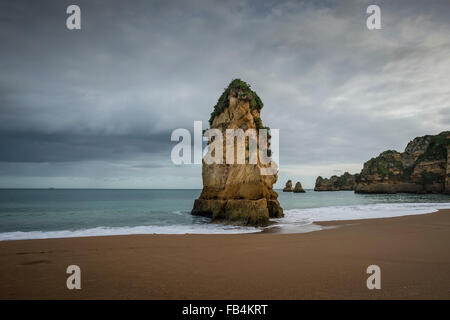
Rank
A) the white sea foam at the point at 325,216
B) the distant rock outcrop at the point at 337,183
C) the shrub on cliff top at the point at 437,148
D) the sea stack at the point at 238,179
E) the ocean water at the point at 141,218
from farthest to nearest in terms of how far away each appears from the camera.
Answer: the distant rock outcrop at the point at 337,183
the shrub on cliff top at the point at 437,148
the sea stack at the point at 238,179
the white sea foam at the point at 325,216
the ocean water at the point at 141,218

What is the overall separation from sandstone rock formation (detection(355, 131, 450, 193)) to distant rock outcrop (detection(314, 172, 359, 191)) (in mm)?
39252

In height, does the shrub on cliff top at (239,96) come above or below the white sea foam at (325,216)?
above

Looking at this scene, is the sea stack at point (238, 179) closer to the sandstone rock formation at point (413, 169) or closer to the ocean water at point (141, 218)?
the ocean water at point (141, 218)

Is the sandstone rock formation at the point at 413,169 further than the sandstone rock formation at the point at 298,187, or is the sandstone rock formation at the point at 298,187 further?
the sandstone rock formation at the point at 298,187

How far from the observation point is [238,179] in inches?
744

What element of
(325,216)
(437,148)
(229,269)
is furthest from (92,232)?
(437,148)

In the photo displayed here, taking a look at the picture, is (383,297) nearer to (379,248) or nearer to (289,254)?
(289,254)

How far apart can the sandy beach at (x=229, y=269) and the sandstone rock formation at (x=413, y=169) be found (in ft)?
253

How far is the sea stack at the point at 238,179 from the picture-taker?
58.2 feet

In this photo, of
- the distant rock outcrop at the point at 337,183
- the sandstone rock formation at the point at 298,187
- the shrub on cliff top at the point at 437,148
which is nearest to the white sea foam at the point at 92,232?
the shrub on cliff top at the point at 437,148

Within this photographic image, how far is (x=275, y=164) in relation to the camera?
71.7 feet

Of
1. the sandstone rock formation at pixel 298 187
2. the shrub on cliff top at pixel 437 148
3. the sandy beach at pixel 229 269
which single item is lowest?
the sandstone rock formation at pixel 298 187

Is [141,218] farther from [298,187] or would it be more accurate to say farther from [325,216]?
[298,187]
